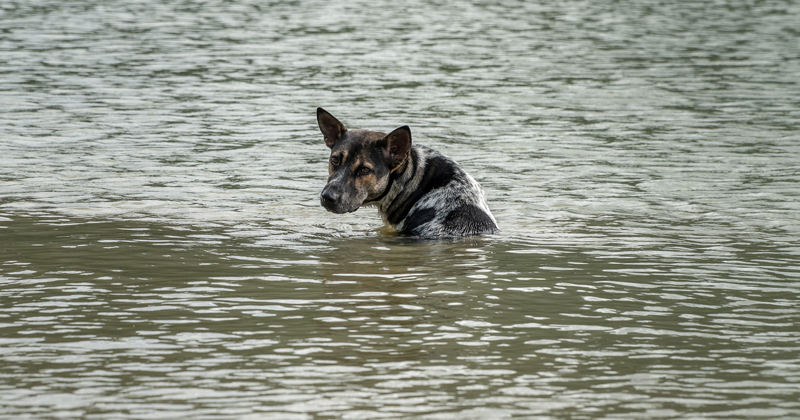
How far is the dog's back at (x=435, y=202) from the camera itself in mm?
13383

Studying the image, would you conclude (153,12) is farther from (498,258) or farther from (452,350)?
(452,350)

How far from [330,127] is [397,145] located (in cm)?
80

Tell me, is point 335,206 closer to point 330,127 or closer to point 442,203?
point 330,127

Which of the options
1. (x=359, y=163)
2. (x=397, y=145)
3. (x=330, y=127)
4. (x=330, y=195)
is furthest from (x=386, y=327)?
(x=330, y=127)

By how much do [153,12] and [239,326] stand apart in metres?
32.6

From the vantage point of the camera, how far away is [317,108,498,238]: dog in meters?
12.9

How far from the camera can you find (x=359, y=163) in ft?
42.4

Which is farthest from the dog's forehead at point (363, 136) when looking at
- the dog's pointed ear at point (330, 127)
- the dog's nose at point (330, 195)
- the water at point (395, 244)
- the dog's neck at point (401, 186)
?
the water at point (395, 244)

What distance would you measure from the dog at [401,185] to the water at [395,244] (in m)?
0.35

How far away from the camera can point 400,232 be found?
1359 cm

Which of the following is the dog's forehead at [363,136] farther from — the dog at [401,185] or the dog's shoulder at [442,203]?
the dog's shoulder at [442,203]

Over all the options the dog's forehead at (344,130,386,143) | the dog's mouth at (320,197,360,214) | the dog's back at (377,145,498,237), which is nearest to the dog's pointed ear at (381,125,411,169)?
the dog's forehead at (344,130,386,143)

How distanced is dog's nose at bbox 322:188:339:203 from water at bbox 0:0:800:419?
50 centimetres

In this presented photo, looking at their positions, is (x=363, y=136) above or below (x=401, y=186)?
above
